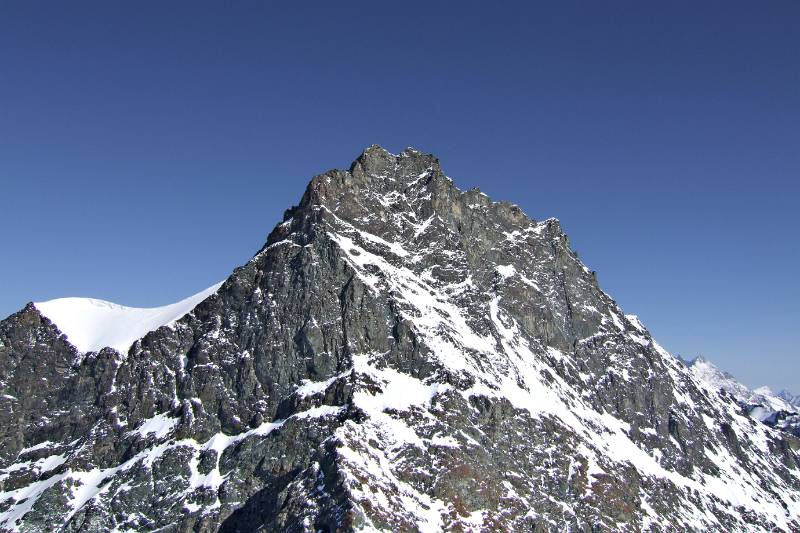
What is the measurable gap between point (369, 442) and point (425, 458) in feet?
45.4

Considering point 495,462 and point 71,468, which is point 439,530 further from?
point 71,468

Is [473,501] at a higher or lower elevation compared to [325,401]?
lower

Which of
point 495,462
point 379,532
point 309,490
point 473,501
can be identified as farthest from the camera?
point 495,462

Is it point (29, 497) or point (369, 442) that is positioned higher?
point (369, 442)

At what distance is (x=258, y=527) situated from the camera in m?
167

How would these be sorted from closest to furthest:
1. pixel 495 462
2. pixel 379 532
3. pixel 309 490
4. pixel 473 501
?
pixel 379 532 → pixel 309 490 → pixel 473 501 → pixel 495 462

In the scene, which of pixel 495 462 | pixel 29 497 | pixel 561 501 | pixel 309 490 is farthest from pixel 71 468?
pixel 561 501

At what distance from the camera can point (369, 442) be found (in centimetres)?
A: 17662

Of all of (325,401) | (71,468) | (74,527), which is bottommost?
(74,527)

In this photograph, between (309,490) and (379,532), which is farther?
(309,490)

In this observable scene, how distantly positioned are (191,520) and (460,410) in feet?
228

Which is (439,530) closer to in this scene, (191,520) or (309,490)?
(309,490)

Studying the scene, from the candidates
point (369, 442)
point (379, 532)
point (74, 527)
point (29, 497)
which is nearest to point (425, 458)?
point (369, 442)

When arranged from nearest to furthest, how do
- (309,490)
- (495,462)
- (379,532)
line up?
1. (379,532)
2. (309,490)
3. (495,462)
